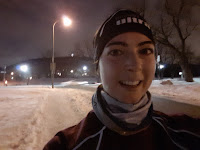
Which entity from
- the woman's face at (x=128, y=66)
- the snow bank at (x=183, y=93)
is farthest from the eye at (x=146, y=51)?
the snow bank at (x=183, y=93)

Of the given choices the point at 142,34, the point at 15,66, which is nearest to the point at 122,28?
the point at 142,34

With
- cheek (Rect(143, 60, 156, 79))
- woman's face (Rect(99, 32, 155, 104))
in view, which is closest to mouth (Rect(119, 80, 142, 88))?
woman's face (Rect(99, 32, 155, 104))

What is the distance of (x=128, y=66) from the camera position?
999 mm

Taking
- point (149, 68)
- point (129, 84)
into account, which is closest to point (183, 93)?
point (149, 68)

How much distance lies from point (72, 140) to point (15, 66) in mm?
68172

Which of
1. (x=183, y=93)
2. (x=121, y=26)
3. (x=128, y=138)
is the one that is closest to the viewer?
(x=128, y=138)

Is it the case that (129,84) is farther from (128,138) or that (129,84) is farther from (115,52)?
(128,138)

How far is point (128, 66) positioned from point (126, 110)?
358 mm

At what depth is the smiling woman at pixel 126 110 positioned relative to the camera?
3.23 feet

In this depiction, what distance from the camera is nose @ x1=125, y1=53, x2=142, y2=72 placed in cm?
100

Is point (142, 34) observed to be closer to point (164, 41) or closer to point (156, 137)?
point (156, 137)

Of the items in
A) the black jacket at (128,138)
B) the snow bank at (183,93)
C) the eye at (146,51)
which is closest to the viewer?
the black jacket at (128,138)

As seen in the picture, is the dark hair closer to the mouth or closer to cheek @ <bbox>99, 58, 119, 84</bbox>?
cheek @ <bbox>99, 58, 119, 84</bbox>

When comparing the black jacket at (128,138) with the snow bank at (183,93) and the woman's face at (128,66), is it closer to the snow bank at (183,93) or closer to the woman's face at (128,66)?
the woman's face at (128,66)
